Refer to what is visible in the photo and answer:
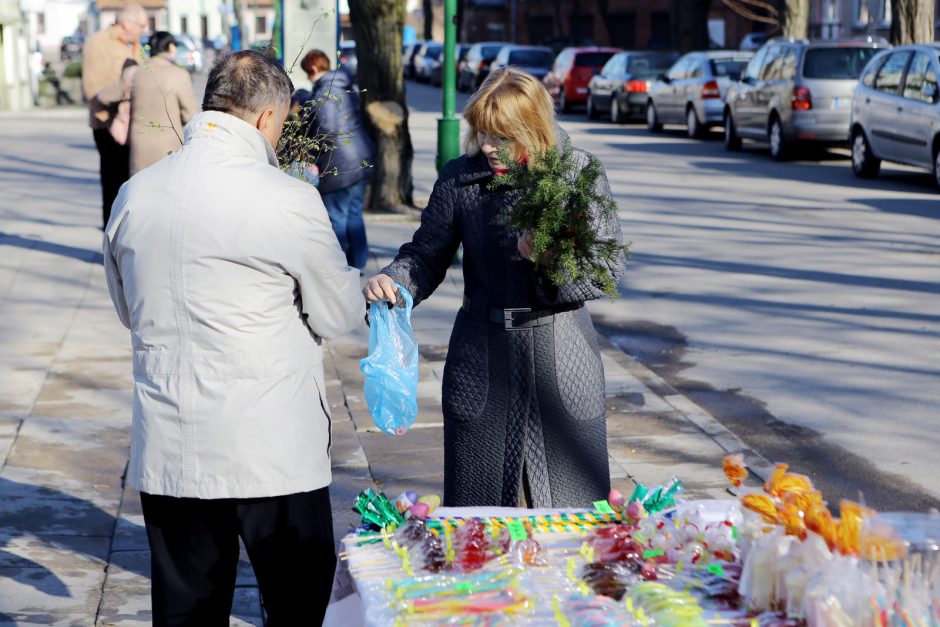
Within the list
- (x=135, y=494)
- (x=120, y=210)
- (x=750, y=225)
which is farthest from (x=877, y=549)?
(x=750, y=225)

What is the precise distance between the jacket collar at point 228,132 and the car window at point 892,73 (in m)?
15.4

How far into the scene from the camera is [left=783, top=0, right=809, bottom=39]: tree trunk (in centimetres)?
2762

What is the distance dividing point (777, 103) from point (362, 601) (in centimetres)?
1886

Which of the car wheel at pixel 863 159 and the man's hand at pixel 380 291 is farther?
the car wheel at pixel 863 159

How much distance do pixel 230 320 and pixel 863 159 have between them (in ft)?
52.9

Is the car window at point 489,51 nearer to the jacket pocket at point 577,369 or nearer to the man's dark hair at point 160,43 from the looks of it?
the man's dark hair at point 160,43

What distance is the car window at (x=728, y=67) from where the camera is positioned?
2556 centimetres

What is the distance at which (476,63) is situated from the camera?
1809 inches

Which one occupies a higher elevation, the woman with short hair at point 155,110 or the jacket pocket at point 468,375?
the woman with short hair at point 155,110

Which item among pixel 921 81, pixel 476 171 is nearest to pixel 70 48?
pixel 921 81

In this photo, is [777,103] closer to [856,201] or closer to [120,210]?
[856,201]

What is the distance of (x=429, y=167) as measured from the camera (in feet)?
67.2

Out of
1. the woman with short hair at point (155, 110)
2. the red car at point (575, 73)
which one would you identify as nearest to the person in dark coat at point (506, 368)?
the woman with short hair at point (155, 110)

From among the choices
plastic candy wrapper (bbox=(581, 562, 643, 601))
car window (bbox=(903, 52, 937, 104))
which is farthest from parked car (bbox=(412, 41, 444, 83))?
plastic candy wrapper (bbox=(581, 562, 643, 601))
